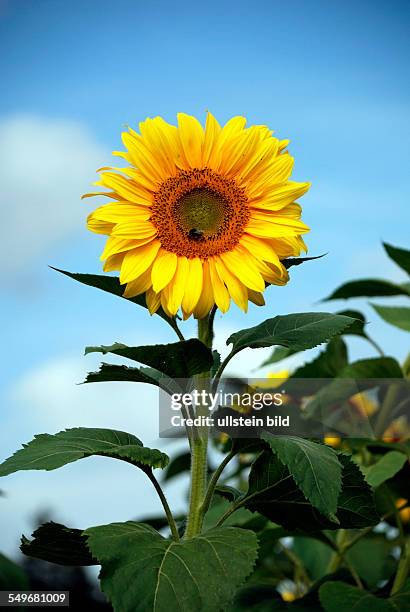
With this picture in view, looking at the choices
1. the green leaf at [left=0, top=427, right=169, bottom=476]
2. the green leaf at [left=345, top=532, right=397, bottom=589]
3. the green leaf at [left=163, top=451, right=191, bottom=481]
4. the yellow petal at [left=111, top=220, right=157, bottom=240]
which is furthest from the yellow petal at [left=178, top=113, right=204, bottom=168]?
the green leaf at [left=163, top=451, right=191, bottom=481]

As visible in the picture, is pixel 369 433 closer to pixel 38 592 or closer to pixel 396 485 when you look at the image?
pixel 396 485

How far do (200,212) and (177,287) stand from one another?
18 cm

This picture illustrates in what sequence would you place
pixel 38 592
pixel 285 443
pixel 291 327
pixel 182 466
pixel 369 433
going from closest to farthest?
pixel 285 443 → pixel 291 327 → pixel 38 592 → pixel 369 433 → pixel 182 466

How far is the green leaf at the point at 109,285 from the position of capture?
158 centimetres

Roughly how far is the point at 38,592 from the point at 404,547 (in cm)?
94

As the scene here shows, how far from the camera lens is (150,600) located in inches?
52.6

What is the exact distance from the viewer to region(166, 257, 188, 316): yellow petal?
1.56 m

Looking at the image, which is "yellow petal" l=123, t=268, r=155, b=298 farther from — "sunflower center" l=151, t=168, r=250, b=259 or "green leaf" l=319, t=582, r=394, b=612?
"green leaf" l=319, t=582, r=394, b=612

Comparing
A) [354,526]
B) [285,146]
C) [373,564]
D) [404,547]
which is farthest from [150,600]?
[373,564]

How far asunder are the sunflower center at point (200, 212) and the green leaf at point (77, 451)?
398mm

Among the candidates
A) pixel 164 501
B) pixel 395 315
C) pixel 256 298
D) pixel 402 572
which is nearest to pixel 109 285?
pixel 256 298

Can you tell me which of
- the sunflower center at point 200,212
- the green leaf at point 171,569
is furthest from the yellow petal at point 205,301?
the green leaf at point 171,569

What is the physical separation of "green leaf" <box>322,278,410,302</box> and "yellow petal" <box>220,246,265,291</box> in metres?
1.27

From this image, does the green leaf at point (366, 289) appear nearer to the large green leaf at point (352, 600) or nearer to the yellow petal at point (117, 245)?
the large green leaf at point (352, 600)
